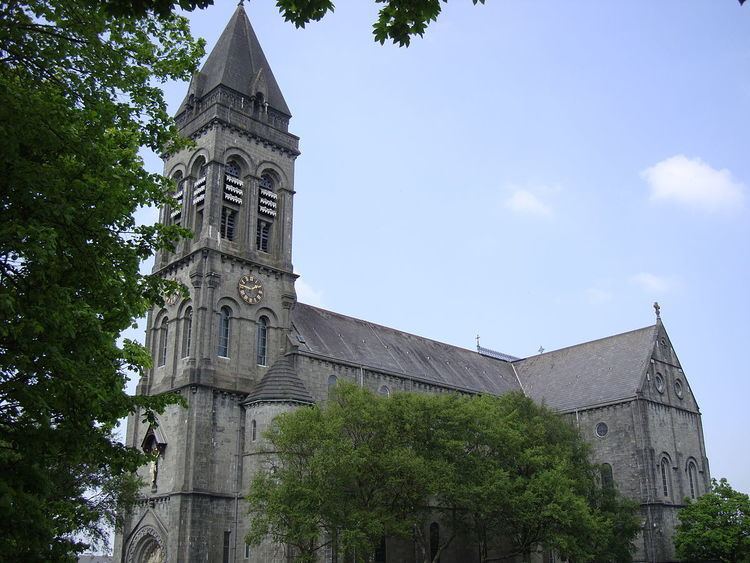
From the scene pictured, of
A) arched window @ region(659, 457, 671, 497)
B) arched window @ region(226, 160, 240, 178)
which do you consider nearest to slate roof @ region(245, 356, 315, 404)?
arched window @ region(226, 160, 240, 178)

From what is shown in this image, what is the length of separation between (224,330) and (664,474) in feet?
110

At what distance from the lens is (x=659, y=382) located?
61.2 meters

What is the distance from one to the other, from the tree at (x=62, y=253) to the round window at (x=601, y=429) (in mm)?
48677

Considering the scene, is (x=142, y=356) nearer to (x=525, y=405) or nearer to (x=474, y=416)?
(x=474, y=416)

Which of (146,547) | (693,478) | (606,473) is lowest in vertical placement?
(146,547)

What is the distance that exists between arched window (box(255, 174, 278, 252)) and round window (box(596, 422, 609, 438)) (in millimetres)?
28206

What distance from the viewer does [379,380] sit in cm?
5303

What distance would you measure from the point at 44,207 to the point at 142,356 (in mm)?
5101

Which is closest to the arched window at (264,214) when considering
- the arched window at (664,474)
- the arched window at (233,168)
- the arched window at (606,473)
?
the arched window at (233,168)

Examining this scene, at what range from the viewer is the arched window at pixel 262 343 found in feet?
157

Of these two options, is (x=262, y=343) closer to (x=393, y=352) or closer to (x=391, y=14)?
(x=393, y=352)

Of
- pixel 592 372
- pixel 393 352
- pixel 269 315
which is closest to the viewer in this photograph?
pixel 269 315

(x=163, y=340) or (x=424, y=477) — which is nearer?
(x=424, y=477)

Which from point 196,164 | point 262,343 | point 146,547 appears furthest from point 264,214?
point 146,547
